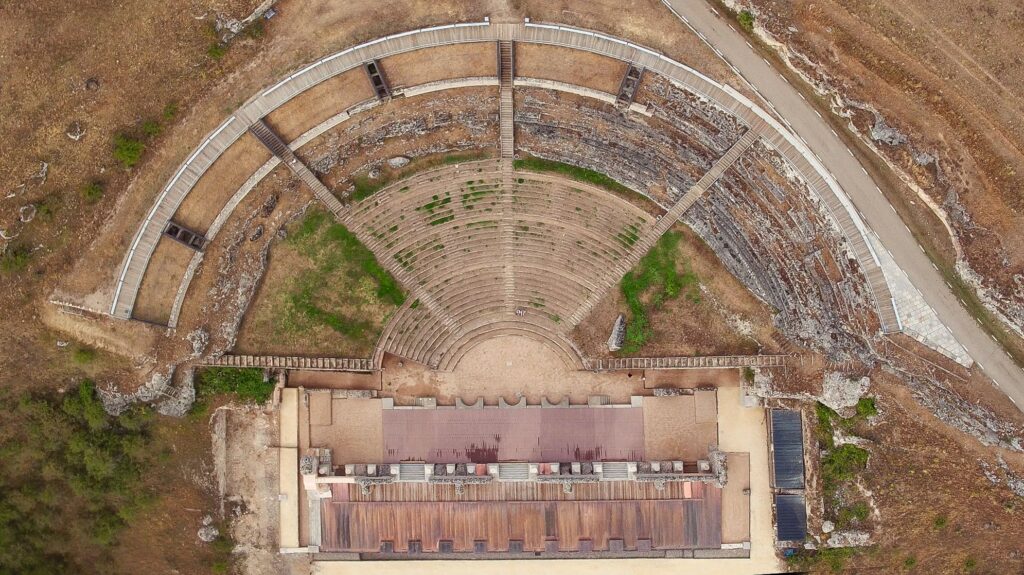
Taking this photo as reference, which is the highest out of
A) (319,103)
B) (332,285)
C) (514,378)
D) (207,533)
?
(319,103)

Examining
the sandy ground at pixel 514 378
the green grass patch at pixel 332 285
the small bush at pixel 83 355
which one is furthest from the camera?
the sandy ground at pixel 514 378

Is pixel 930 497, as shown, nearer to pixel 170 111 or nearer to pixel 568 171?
pixel 568 171

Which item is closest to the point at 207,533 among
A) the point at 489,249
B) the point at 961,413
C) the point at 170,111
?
the point at 489,249

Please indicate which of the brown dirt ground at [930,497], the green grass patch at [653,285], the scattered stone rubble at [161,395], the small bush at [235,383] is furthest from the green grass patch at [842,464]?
the scattered stone rubble at [161,395]

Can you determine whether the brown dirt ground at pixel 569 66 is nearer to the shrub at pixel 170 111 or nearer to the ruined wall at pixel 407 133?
the ruined wall at pixel 407 133

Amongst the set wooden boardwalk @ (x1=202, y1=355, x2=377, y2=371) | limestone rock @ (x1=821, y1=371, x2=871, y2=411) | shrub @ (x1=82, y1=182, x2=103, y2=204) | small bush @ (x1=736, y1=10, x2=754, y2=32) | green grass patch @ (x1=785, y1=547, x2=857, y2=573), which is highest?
small bush @ (x1=736, y1=10, x2=754, y2=32)

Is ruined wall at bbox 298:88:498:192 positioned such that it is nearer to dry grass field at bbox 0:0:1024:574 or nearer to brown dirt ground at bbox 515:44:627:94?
brown dirt ground at bbox 515:44:627:94

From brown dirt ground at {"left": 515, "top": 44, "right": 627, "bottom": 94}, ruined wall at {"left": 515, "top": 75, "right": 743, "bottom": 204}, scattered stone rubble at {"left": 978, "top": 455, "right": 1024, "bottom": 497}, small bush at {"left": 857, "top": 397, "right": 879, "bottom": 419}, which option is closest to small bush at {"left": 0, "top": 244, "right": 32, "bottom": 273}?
ruined wall at {"left": 515, "top": 75, "right": 743, "bottom": 204}
